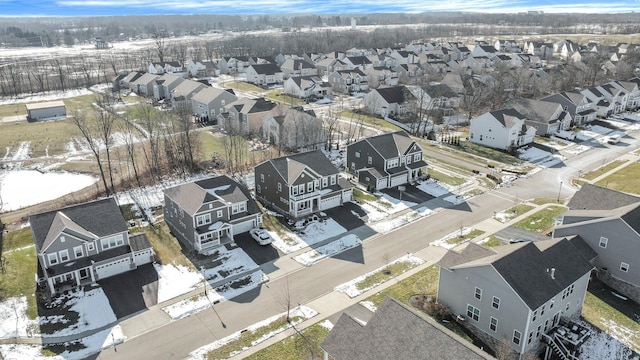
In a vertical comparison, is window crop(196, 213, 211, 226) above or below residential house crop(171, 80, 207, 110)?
below

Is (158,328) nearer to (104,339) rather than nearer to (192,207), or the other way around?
(104,339)

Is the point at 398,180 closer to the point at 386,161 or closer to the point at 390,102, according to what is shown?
the point at 386,161

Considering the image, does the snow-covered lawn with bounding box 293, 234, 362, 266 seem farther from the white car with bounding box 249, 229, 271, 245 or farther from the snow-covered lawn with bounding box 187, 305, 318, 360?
the snow-covered lawn with bounding box 187, 305, 318, 360

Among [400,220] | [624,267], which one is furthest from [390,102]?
[624,267]

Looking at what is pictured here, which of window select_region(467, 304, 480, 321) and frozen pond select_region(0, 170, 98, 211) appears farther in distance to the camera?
frozen pond select_region(0, 170, 98, 211)

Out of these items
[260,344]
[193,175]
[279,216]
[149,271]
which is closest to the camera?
[260,344]

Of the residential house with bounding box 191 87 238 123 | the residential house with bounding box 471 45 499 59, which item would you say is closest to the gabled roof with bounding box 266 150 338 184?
the residential house with bounding box 191 87 238 123

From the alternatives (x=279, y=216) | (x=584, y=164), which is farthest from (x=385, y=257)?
(x=584, y=164)
